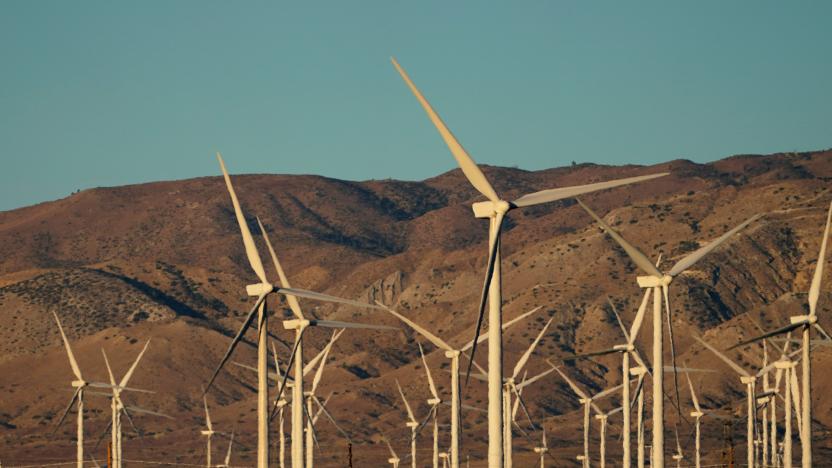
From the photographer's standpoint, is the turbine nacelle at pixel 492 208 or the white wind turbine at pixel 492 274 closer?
the white wind turbine at pixel 492 274

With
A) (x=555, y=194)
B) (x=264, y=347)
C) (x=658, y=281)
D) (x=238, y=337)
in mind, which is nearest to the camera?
(x=555, y=194)

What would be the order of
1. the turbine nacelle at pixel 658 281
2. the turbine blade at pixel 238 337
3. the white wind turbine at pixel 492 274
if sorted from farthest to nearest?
1. the turbine nacelle at pixel 658 281
2. the turbine blade at pixel 238 337
3. the white wind turbine at pixel 492 274

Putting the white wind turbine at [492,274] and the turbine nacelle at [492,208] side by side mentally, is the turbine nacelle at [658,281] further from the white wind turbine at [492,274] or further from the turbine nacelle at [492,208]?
the turbine nacelle at [492,208]

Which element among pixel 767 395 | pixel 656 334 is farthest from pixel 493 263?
pixel 767 395

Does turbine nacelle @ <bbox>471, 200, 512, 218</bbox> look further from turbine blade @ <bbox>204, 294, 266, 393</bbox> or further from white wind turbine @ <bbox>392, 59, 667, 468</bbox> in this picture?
turbine blade @ <bbox>204, 294, 266, 393</bbox>

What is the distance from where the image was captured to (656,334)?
75312 mm

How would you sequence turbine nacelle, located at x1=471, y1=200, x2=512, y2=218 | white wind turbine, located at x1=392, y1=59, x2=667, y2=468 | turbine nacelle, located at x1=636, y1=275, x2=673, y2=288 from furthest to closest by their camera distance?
turbine nacelle, located at x1=636, y1=275, x2=673, y2=288
turbine nacelle, located at x1=471, y1=200, x2=512, y2=218
white wind turbine, located at x1=392, y1=59, x2=667, y2=468

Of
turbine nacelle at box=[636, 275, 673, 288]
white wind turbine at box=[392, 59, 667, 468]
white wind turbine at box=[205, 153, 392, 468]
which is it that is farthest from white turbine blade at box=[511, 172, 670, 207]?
white wind turbine at box=[205, 153, 392, 468]

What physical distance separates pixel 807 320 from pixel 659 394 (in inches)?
548

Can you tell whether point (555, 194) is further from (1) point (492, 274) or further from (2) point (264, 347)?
(2) point (264, 347)

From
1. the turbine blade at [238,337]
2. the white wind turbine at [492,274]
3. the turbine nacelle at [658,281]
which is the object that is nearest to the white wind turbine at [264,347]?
the turbine blade at [238,337]

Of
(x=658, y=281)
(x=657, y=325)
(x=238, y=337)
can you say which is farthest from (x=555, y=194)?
(x=238, y=337)

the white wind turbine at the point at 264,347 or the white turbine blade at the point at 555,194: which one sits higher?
the white turbine blade at the point at 555,194

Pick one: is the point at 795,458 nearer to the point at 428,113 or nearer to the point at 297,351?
the point at 297,351
